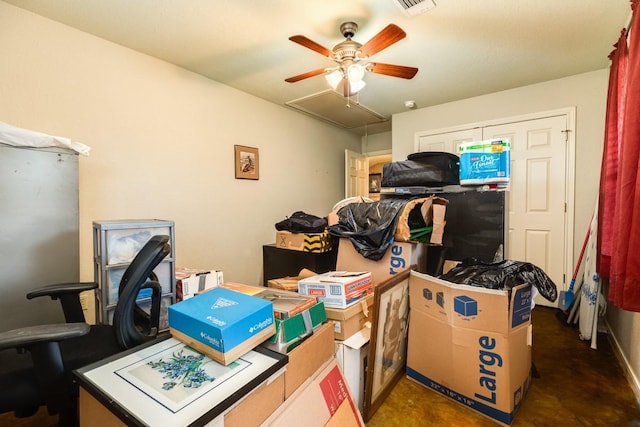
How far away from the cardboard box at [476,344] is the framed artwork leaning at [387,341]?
120 mm

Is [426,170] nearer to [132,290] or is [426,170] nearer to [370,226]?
[370,226]

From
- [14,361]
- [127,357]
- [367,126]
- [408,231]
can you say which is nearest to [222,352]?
[127,357]

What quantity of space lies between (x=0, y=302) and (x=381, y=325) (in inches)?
85.7

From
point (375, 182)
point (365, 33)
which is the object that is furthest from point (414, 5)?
point (375, 182)

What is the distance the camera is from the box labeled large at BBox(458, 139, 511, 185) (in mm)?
2551

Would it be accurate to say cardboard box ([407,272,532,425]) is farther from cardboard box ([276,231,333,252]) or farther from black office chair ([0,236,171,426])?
black office chair ([0,236,171,426])

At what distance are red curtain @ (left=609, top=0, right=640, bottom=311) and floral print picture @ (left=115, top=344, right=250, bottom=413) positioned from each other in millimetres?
1758

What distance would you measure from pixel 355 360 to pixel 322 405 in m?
0.43

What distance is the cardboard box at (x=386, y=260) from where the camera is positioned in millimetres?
2082

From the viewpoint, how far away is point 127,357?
3.17 ft


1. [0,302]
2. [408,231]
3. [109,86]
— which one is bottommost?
[0,302]

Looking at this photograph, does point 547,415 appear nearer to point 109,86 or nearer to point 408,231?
point 408,231

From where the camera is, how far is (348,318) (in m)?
1.54

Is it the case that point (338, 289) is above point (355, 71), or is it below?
below
